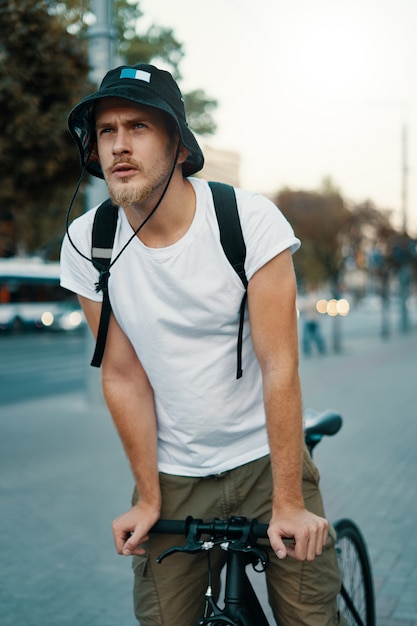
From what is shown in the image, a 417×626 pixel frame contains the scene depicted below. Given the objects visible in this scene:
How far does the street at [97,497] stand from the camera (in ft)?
13.6

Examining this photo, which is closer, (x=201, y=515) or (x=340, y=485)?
(x=201, y=515)

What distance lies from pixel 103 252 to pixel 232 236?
34 cm

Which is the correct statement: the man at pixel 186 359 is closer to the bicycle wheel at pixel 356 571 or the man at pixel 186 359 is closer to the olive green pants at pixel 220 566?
the olive green pants at pixel 220 566

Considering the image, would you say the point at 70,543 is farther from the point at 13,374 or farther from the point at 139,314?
the point at 13,374

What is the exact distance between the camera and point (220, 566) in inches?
88.4

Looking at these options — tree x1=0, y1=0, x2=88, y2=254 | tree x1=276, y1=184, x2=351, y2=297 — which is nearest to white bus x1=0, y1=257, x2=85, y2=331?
tree x1=276, y1=184, x2=351, y2=297

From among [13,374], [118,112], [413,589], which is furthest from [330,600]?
[13,374]

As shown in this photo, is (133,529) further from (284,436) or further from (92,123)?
(92,123)

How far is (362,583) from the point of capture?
3.24 metres

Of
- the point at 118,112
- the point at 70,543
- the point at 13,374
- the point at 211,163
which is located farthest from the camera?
the point at 13,374

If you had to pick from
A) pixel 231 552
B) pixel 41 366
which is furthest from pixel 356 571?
pixel 41 366

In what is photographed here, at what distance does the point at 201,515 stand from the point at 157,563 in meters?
0.17

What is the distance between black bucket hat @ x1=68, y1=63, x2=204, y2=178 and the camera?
75.9 inches

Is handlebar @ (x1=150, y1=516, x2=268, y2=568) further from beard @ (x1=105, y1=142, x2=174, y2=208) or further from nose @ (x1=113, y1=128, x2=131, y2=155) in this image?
nose @ (x1=113, y1=128, x2=131, y2=155)
